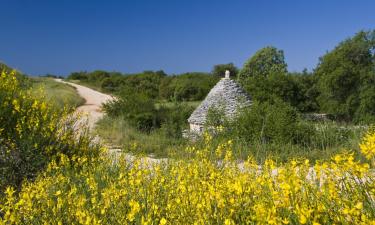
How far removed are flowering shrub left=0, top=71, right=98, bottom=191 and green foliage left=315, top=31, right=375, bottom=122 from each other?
983 inches

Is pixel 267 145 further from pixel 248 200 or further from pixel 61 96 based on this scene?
pixel 61 96

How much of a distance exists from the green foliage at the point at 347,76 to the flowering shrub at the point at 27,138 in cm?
2496

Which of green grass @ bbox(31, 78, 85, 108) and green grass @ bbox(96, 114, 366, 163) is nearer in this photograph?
green grass @ bbox(96, 114, 366, 163)

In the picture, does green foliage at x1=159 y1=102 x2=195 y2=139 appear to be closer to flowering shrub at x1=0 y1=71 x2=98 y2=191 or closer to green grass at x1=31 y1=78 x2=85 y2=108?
green grass at x1=31 y1=78 x2=85 y2=108

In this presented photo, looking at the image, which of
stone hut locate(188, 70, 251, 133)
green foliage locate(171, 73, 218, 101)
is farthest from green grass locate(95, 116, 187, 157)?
green foliage locate(171, 73, 218, 101)

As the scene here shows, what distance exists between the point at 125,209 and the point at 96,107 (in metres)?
22.9

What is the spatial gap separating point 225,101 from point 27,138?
12108 mm

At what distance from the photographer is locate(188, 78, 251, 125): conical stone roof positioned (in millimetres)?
17750

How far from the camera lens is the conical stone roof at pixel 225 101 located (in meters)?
17.8

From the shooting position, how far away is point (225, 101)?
18344mm

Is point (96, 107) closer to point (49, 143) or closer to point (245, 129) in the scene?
point (245, 129)

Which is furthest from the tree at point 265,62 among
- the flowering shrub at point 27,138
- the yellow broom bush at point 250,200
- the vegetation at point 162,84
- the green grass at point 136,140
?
the yellow broom bush at point 250,200

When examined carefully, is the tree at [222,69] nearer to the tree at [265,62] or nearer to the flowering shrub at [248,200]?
the tree at [265,62]

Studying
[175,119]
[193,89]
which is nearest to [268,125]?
[175,119]
